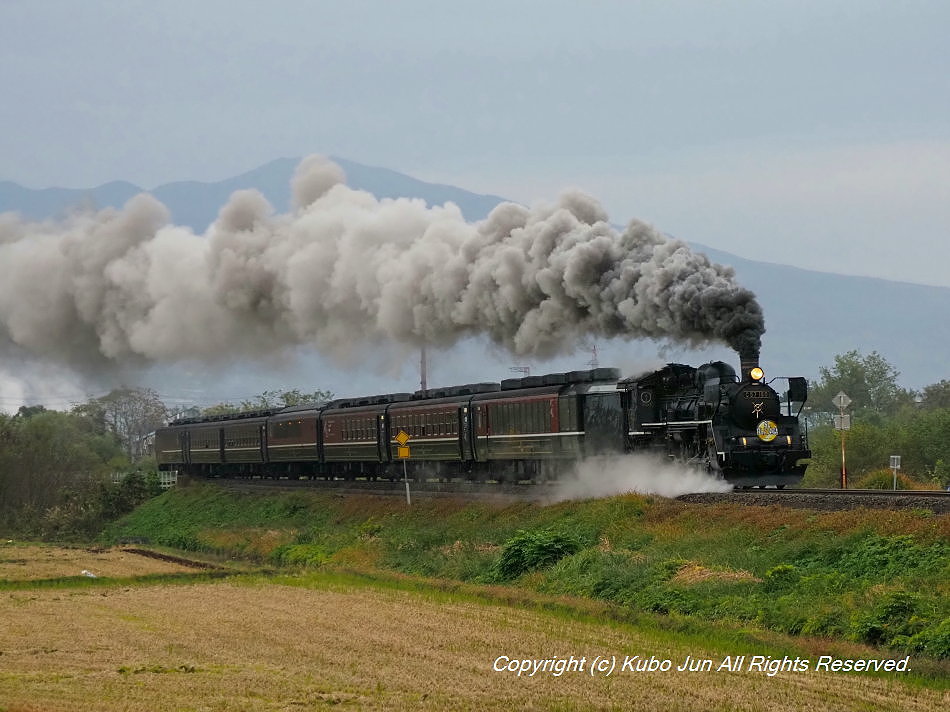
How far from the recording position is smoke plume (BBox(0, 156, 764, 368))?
3372 cm

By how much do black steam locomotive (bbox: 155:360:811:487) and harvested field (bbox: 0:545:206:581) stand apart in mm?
8755

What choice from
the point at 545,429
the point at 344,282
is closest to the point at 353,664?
the point at 545,429

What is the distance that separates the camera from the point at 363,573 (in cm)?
3195

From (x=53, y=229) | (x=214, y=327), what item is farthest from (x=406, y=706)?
(x=53, y=229)

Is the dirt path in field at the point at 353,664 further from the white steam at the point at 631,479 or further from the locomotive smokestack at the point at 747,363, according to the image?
the locomotive smokestack at the point at 747,363

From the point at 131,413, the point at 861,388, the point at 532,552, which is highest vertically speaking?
the point at 861,388

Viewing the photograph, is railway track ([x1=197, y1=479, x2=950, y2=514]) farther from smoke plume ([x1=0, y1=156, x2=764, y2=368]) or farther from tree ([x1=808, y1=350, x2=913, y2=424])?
tree ([x1=808, y1=350, x2=913, y2=424])

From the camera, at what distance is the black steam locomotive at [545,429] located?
97.8 ft

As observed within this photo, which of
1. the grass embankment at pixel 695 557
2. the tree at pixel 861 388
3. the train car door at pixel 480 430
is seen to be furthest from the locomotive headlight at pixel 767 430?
the tree at pixel 861 388

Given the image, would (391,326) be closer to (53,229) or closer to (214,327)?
(214,327)

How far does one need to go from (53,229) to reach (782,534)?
1592 inches

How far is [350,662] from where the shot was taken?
57.1 ft

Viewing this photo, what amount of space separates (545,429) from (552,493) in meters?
2.11

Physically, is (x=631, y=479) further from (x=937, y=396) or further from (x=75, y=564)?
(x=937, y=396)
